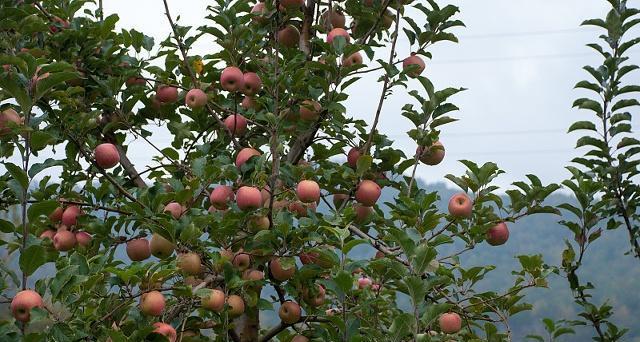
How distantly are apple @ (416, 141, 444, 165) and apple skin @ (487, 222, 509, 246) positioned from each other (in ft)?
1.29

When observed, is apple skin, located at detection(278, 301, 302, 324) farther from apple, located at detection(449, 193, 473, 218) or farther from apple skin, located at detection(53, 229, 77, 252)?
apple skin, located at detection(53, 229, 77, 252)

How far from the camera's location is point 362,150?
145 inches

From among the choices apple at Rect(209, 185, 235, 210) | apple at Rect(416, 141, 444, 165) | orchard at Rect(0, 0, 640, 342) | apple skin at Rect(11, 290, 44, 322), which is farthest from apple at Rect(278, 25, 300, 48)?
apple skin at Rect(11, 290, 44, 322)

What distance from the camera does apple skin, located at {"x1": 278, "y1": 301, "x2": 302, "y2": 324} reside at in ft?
11.5

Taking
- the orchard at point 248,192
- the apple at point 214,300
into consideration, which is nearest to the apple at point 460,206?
the orchard at point 248,192

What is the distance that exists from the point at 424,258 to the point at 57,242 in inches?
64.2

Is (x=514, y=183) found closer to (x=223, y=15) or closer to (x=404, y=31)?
(x=404, y=31)

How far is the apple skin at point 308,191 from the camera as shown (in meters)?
3.35

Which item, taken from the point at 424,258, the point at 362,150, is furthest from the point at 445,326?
the point at 362,150

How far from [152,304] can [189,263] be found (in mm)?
233

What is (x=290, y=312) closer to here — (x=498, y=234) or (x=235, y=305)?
(x=235, y=305)

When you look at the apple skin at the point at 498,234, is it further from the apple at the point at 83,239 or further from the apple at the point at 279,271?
the apple at the point at 83,239

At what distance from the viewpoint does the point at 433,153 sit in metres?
3.76

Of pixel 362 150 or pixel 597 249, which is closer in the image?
pixel 362 150
